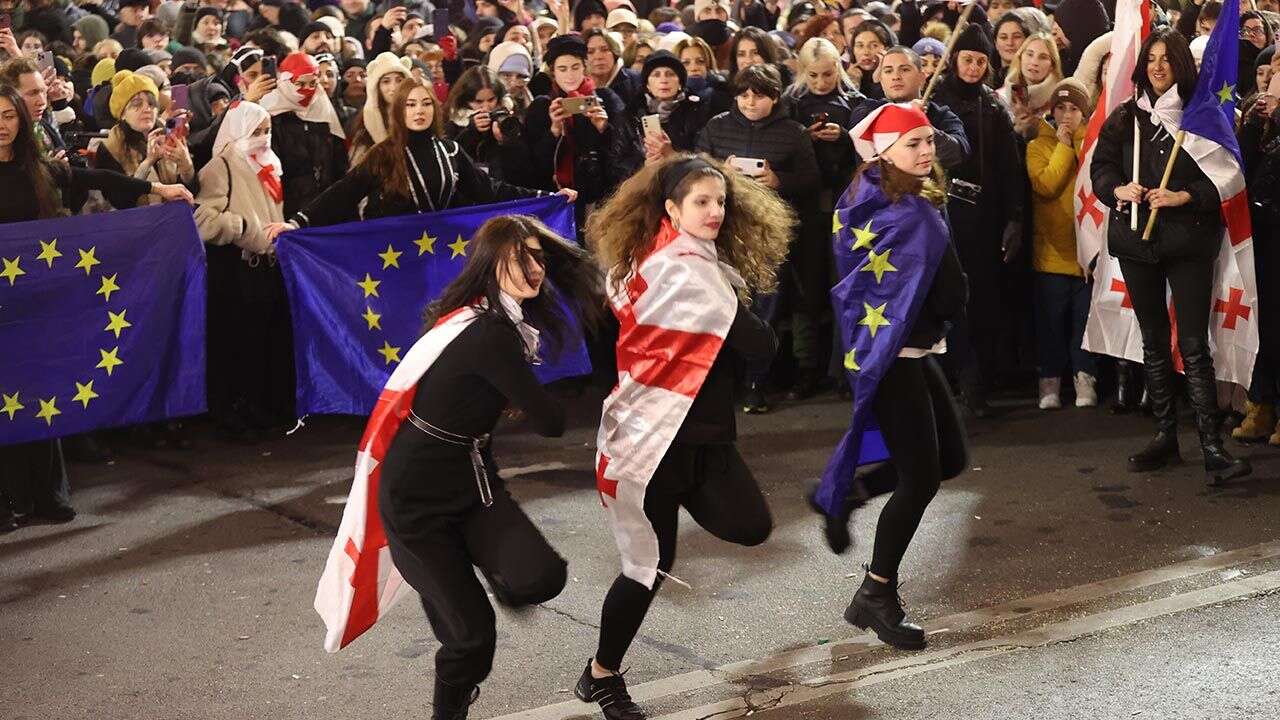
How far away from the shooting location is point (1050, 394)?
10219 mm

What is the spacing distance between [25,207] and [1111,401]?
6.08 metres

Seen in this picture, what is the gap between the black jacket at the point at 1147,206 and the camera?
8.51 metres

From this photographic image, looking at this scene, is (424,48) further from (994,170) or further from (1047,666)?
(1047,666)

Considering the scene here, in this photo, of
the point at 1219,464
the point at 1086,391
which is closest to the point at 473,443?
the point at 1219,464

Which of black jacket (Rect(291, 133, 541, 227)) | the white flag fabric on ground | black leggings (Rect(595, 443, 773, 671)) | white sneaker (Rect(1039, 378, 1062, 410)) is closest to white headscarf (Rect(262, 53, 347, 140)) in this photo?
black jacket (Rect(291, 133, 541, 227))

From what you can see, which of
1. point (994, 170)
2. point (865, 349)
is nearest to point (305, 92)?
point (994, 170)

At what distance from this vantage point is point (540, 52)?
13812mm

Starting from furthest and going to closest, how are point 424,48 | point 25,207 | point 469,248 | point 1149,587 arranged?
point 424,48 < point 25,207 < point 1149,587 < point 469,248

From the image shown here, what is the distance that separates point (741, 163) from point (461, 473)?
5.21 metres

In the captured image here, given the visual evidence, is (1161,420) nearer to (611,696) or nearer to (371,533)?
(611,696)

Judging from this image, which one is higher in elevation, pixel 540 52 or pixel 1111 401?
pixel 540 52

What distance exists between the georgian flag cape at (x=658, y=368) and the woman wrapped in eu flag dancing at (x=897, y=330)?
0.91 meters

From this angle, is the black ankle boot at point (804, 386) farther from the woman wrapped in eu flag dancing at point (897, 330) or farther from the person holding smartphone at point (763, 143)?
the woman wrapped in eu flag dancing at point (897, 330)

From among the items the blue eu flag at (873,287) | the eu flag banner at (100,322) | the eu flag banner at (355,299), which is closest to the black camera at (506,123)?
the eu flag banner at (355,299)
